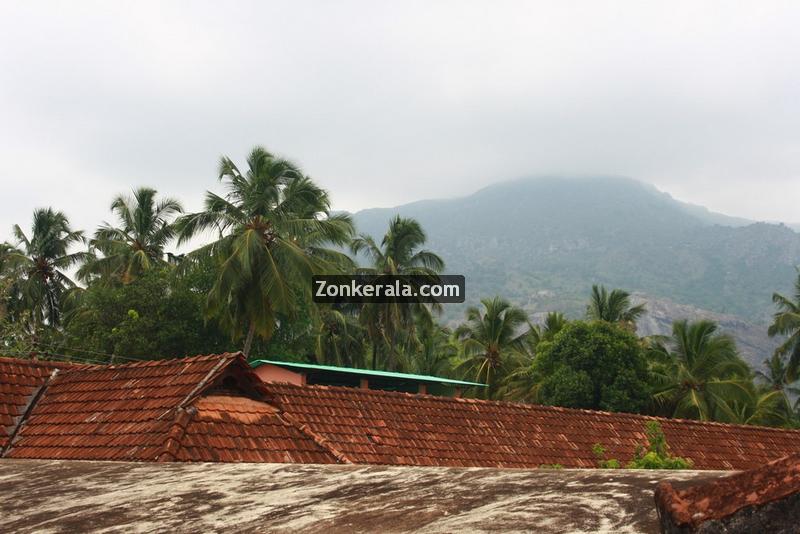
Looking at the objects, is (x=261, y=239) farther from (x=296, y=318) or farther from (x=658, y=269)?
(x=658, y=269)

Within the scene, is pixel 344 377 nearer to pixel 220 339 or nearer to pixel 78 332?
pixel 220 339

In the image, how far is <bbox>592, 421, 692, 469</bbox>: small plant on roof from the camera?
40.4 feet

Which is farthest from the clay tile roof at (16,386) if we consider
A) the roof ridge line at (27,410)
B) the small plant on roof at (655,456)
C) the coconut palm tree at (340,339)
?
the coconut palm tree at (340,339)

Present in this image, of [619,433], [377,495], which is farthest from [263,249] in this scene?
[377,495]

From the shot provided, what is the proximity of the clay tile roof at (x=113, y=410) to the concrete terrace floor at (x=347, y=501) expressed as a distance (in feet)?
18.1

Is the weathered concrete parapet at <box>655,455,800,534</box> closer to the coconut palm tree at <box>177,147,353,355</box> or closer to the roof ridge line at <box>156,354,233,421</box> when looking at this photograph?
the roof ridge line at <box>156,354,233,421</box>

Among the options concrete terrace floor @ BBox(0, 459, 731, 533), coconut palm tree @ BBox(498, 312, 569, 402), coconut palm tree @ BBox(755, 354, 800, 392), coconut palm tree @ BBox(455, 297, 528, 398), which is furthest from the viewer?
coconut palm tree @ BBox(755, 354, 800, 392)

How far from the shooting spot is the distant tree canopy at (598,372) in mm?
22781

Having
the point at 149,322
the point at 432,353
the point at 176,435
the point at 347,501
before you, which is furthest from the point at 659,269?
the point at 347,501

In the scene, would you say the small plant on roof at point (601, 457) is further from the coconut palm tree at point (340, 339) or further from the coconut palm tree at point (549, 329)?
the coconut palm tree at point (340, 339)

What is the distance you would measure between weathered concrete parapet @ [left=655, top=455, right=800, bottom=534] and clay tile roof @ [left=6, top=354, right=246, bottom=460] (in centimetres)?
765

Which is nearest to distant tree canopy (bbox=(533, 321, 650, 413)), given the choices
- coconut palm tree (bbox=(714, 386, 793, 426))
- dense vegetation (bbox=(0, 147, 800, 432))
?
dense vegetation (bbox=(0, 147, 800, 432))

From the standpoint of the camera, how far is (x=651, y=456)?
12.4m

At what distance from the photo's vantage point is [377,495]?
2650mm
